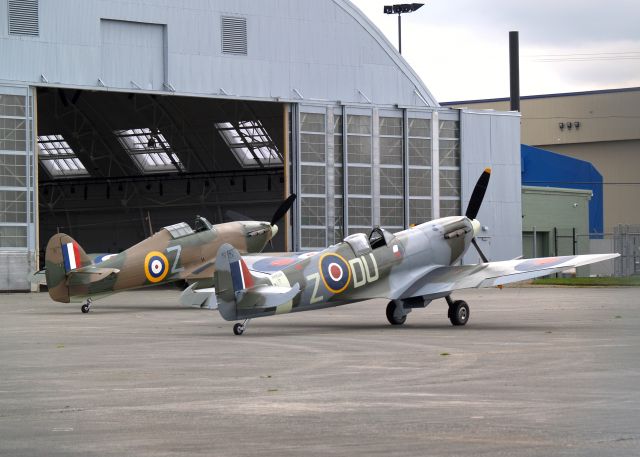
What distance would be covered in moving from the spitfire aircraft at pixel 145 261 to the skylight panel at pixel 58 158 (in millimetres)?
33114

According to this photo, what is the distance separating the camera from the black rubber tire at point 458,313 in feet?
74.1

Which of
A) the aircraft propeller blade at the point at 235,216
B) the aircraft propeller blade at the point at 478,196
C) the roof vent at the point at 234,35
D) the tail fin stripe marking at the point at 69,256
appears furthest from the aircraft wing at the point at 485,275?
the roof vent at the point at 234,35

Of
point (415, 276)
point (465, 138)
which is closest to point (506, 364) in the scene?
point (415, 276)

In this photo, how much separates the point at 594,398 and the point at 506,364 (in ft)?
11.3

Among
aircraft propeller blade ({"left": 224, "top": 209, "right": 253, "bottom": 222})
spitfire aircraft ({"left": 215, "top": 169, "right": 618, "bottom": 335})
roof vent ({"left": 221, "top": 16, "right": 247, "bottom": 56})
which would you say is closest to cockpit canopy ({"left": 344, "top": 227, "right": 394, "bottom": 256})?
spitfire aircraft ({"left": 215, "top": 169, "right": 618, "bottom": 335})

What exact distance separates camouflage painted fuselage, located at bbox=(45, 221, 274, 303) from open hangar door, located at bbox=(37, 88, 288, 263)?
63.3ft

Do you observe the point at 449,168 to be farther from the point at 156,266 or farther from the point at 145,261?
the point at 145,261

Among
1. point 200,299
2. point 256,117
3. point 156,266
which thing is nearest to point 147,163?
point 256,117

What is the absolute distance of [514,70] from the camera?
72.6 m

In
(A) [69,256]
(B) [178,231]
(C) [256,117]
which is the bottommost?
(A) [69,256]

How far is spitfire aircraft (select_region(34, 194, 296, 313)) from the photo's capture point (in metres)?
29.9

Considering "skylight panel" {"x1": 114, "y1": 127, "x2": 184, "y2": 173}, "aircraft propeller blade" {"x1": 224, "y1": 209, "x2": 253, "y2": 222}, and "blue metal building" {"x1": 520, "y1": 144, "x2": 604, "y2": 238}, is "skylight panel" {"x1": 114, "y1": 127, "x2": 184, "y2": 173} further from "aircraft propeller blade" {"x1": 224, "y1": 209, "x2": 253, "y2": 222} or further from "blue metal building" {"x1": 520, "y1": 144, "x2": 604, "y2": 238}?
"blue metal building" {"x1": 520, "y1": 144, "x2": 604, "y2": 238}

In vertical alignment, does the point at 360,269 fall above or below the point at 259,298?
above

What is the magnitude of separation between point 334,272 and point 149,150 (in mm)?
42954
